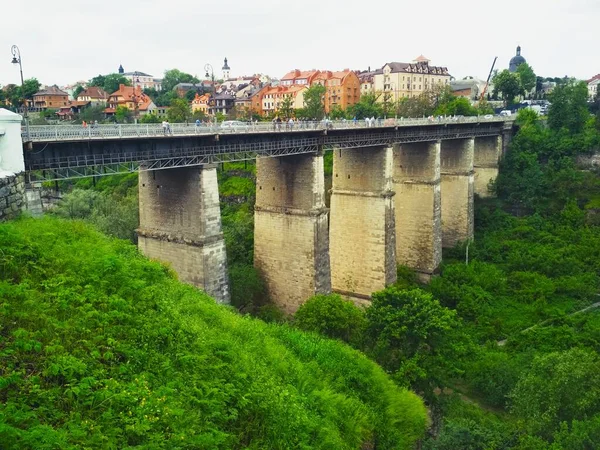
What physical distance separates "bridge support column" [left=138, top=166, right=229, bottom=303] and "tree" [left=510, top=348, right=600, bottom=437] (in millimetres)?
14728

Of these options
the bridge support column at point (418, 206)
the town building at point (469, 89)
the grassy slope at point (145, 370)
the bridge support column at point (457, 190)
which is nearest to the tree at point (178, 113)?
the bridge support column at point (457, 190)

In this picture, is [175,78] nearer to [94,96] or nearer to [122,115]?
[94,96]

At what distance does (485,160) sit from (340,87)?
49.8 metres

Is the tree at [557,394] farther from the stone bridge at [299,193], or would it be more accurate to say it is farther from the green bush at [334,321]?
the stone bridge at [299,193]

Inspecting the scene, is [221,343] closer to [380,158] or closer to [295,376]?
[295,376]

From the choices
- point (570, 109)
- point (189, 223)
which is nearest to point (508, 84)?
point (570, 109)

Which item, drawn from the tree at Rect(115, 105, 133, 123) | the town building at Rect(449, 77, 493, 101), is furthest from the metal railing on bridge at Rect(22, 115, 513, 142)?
the town building at Rect(449, 77, 493, 101)

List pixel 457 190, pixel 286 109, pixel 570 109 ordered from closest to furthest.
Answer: pixel 457 190 → pixel 570 109 → pixel 286 109

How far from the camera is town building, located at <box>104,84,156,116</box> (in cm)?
9638

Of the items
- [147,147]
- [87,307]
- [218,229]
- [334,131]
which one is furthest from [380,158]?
[87,307]

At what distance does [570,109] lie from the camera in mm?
63844

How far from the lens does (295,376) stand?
15797 mm

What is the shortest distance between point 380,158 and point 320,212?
813 cm

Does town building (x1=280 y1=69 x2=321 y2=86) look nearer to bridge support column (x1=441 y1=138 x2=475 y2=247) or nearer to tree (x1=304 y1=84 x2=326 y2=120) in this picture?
tree (x1=304 y1=84 x2=326 y2=120)
